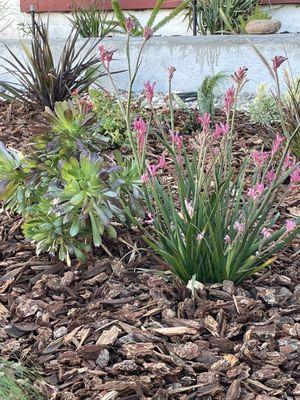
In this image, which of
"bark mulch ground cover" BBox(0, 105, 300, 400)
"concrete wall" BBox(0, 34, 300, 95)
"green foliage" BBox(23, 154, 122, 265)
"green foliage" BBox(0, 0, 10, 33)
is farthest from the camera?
"green foliage" BBox(0, 0, 10, 33)

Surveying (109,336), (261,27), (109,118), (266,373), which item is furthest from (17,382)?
(261,27)

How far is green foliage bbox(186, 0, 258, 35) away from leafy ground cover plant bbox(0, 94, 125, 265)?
13.3 feet

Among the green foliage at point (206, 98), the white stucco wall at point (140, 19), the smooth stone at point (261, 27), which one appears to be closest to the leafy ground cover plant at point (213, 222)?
the green foliage at point (206, 98)

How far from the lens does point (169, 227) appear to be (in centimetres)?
268

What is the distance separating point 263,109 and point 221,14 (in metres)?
2.31

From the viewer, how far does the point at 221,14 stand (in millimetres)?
6789

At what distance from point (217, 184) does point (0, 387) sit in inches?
44.7

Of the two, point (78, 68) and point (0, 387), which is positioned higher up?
point (78, 68)

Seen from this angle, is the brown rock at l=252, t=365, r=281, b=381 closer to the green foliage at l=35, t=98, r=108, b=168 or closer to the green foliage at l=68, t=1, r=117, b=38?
the green foliage at l=35, t=98, r=108, b=168

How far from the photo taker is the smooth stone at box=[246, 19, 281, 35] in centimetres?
638

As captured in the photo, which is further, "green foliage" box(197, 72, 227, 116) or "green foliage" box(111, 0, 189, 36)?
"green foliage" box(111, 0, 189, 36)

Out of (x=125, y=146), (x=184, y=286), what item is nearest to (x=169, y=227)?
(x=184, y=286)

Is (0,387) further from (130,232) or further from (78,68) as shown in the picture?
(78,68)

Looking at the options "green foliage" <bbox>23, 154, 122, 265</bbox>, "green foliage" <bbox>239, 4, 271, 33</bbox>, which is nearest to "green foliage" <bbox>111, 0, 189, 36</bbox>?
"green foliage" <bbox>239, 4, 271, 33</bbox>
